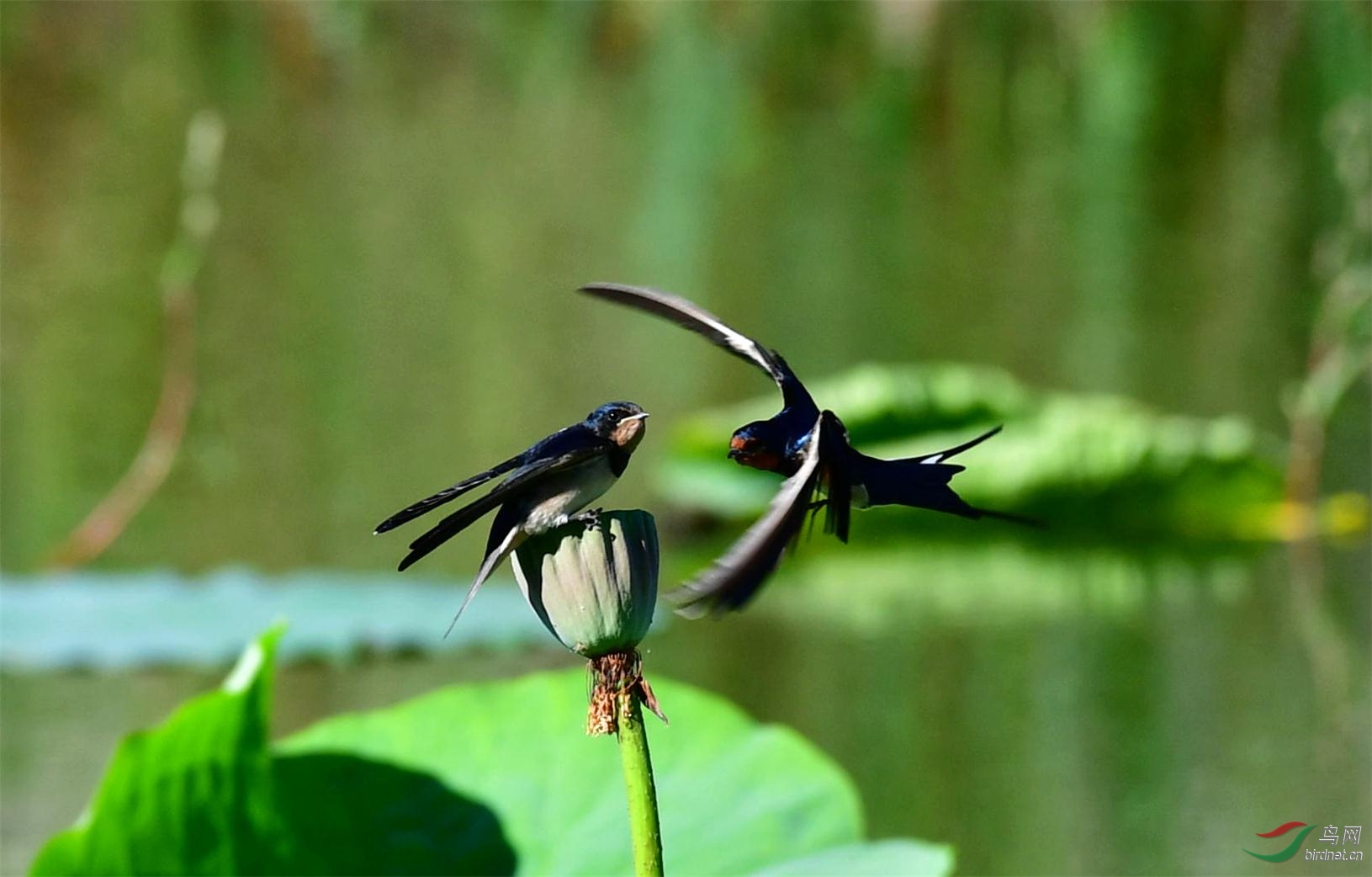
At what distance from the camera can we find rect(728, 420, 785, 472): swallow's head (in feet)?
1.07

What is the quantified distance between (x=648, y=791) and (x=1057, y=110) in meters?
6.07

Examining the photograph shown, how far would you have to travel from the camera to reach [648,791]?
12.9 inches

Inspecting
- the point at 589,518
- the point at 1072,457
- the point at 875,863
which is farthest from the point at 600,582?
the point at 1072,457

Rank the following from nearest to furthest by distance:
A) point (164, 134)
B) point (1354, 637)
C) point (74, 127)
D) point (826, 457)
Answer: point (826, 457)
point (1354, 637)
point (164, 134)
point (74, 127)

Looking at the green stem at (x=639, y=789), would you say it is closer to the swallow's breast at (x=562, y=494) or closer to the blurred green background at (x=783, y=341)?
the swallow's breast at (x=562, y=494)

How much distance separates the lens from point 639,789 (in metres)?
0.33

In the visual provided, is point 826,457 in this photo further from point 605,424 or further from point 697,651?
point 697,651

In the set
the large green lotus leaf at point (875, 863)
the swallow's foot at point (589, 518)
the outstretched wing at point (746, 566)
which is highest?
the swallow's foot at point (589, 518)

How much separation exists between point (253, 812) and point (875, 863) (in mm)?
221

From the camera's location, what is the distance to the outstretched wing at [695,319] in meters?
0.33

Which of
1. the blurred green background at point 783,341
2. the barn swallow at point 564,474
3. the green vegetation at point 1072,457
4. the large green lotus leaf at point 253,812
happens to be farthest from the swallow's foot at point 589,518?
the green vegetation at point 1072,457

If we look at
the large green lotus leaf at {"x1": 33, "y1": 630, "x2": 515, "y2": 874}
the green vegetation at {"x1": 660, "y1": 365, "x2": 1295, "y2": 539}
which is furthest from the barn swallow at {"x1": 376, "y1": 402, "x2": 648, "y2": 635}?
the green vegetation at {"x1": 660, "y1": 365, "x2": 1295, "y2": 539}

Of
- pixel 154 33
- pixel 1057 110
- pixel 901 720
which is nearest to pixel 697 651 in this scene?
pixel 901 720

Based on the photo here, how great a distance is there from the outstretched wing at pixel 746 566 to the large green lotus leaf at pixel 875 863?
277 millimetres
